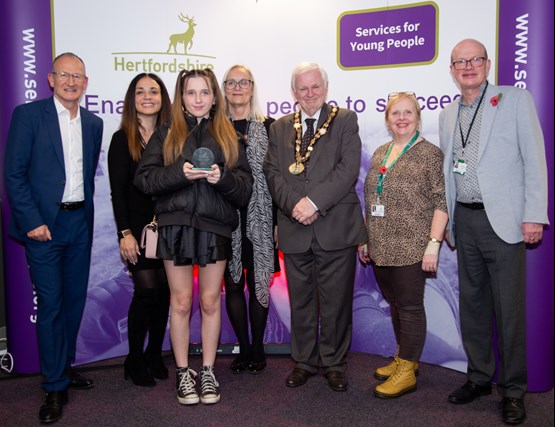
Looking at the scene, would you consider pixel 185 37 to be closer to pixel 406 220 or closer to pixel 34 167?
pixel 34 167

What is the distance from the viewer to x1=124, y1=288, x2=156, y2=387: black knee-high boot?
3.34m

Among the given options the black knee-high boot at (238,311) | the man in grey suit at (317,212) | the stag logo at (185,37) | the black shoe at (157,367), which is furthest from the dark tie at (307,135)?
the black shoe at (157,367)

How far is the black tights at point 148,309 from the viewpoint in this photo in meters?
3.29

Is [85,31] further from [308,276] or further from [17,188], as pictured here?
[308,276]

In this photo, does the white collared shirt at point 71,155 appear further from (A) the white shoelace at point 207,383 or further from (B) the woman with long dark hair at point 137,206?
(A) the white shoelace at point 207,383

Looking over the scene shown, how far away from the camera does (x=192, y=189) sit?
289 cm

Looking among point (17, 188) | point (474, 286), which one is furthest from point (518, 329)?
point (17, 188)

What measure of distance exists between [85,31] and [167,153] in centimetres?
142

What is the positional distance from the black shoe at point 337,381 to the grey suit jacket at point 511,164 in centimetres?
126

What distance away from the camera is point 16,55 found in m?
3.48

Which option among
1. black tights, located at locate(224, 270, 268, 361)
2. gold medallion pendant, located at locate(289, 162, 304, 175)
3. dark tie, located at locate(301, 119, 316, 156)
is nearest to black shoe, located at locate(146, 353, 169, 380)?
black tights, located at locate(224, 270, 268, 361)

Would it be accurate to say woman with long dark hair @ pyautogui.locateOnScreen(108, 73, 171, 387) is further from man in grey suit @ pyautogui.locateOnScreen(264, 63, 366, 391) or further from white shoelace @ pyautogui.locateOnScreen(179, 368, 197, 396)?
man in grey suit @ pyautogui.locateOnScreen(264, 63, 366, 391)

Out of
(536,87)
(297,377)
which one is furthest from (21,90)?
(536,87)

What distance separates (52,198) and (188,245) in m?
0.86
